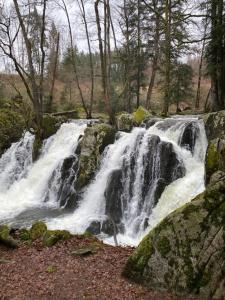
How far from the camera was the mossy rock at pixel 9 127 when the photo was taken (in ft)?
67.5

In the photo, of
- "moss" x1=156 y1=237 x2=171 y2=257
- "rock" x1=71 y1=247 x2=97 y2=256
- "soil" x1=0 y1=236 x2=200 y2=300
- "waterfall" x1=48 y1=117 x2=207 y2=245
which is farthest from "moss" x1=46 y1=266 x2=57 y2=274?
"waterfall" x1=48 y1=117 x2=207 y2=245

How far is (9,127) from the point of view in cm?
2133

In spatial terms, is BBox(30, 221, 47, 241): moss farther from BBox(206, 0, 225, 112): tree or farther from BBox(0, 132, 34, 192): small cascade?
BBox(206, 0, 225, 112): tree

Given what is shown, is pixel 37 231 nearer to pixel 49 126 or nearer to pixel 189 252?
pixel 189 252

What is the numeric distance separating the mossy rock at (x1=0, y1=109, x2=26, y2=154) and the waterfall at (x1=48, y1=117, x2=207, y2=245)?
754 centimetres

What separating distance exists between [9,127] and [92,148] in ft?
24.7

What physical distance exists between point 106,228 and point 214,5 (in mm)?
12363

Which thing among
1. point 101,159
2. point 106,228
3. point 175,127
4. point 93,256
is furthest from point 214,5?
point 93,256

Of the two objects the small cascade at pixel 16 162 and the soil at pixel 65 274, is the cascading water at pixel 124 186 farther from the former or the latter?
the soil at pixel 65 274

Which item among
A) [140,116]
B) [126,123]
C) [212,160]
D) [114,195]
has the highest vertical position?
[140,116]

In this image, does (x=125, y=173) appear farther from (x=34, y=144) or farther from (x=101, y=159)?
(x=34, y=144)

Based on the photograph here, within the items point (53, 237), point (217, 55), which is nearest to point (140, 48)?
point (217, 55)

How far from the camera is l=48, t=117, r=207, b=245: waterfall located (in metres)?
11.9

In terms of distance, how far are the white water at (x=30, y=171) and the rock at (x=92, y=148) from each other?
1324mm
